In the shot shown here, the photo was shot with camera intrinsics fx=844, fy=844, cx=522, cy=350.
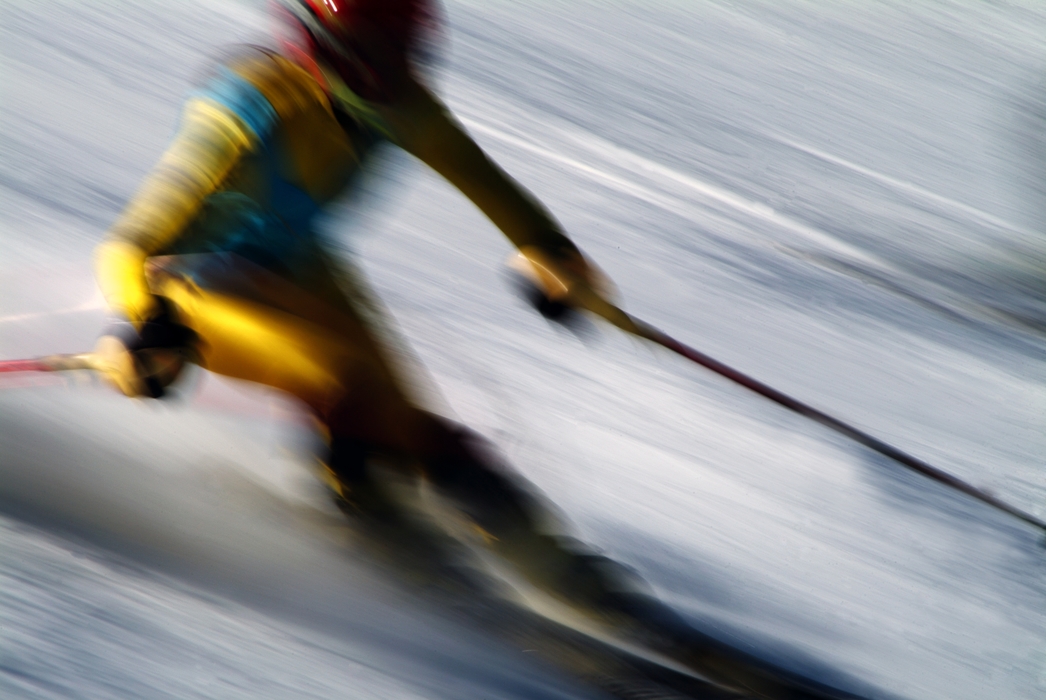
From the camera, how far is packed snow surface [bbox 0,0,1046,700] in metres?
1.69

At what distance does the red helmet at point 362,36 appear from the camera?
1.44 m

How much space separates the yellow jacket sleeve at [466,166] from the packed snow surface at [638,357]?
19cm

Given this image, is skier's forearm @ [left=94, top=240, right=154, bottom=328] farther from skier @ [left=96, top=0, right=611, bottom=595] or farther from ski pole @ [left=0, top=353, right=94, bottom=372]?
ski pole @ [left=0, top=353, right=94, bottom=372]

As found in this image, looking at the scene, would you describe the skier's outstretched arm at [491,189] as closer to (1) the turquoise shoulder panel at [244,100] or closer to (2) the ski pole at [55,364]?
(1) the turquoise shoulder panel at [244,100]

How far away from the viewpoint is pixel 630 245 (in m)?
2.46

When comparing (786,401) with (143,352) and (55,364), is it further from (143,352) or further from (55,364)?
(55,364)

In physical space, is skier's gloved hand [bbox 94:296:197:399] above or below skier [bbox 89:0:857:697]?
below

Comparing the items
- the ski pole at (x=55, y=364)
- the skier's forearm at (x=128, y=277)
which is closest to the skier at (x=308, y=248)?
the skier's forearm at (x=128, y=277)

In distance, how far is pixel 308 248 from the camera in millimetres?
1577

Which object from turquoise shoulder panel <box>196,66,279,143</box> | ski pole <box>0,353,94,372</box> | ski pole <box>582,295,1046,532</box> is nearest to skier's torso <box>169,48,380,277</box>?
turquoise shoulder panel <box>196,66,279,143</box>

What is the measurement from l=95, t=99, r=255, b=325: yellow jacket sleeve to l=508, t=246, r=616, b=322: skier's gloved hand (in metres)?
0.59

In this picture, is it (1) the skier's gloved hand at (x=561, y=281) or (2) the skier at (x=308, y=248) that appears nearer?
(2) the skier at (x=308, y=248)

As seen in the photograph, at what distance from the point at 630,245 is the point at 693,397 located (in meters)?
0.54

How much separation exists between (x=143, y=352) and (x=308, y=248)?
1.35 ft
